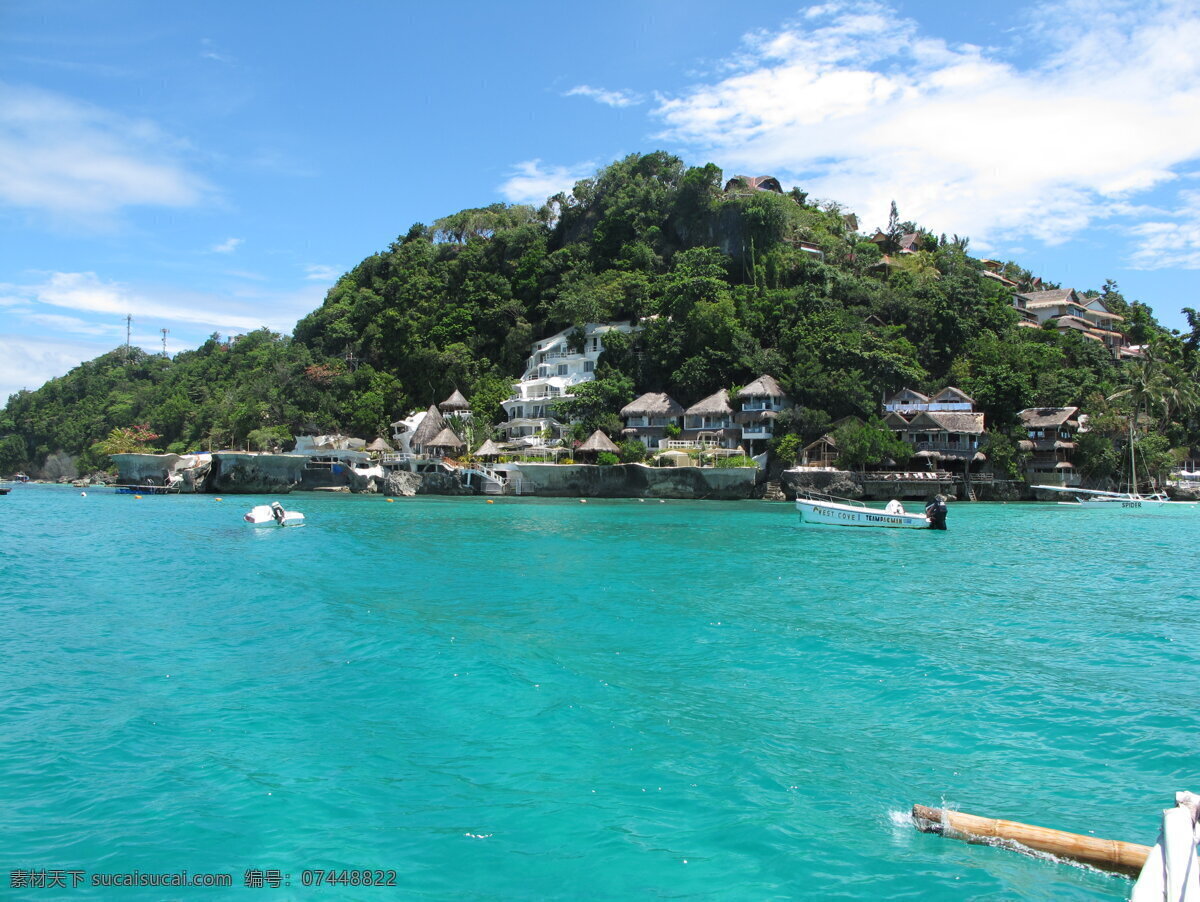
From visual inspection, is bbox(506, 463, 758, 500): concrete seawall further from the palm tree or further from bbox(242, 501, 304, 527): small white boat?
the palm tree

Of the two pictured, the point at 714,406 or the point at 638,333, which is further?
the point at 638,333

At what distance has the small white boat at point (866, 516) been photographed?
32312 millimetres

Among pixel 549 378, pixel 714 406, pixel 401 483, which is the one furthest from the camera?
pixel 549 378

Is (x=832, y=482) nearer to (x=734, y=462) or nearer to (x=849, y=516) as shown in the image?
(x=734, y=462)

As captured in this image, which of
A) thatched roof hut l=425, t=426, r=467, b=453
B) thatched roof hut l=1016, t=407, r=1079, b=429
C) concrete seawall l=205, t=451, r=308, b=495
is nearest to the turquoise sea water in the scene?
thatched roof hut l=1016, t=407, r=1079, b=429

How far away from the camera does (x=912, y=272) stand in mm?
64625

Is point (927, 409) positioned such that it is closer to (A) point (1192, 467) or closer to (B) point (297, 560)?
(A) point (1192, 467)

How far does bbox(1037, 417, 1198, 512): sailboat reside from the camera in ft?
148

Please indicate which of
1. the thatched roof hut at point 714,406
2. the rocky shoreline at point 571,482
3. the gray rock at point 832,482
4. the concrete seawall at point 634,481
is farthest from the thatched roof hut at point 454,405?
the gray rock at point 832,482

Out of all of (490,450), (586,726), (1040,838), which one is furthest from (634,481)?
(1040,838)

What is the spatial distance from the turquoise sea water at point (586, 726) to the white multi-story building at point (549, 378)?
41746 millimetres

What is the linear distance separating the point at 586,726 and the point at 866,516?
2832cm

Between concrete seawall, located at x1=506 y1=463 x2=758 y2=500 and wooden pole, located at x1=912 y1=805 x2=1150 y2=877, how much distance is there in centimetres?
4216

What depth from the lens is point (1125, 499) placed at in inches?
1791
